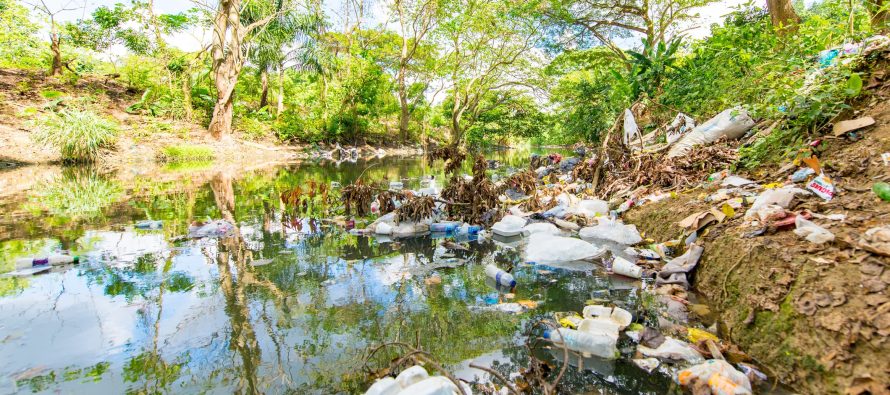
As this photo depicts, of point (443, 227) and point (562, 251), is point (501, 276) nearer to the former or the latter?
point (562, 251)

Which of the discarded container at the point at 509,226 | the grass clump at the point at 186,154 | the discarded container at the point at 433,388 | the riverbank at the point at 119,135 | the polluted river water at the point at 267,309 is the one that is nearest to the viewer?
the discarded container at the point at 433,388

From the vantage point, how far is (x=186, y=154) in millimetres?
13086

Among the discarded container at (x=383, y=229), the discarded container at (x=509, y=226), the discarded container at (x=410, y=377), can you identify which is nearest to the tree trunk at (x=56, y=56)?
the discarded container at (x=383, y=229)

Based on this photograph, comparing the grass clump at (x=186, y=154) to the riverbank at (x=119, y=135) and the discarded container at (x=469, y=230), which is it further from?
the discarded container at (x=469, y=230)

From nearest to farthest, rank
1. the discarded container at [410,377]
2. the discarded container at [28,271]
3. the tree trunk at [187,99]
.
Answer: the discarded container at [410,377] < the discarded container at [28,271] < the tree trunk at [187,99]

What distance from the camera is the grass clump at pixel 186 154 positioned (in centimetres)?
1273

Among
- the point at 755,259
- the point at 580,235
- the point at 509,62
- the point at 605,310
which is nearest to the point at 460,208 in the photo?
the point at 580,235

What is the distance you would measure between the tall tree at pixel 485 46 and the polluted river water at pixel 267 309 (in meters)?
13.0

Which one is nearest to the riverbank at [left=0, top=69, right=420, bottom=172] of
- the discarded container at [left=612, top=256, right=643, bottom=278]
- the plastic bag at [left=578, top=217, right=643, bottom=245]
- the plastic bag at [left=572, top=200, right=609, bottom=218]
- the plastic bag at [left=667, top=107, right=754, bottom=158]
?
the plastic bag at [left=572, top=200, right=609, bottom=218]

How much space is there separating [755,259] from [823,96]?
1688mm

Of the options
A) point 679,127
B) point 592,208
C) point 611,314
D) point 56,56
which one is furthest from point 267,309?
point 56,56

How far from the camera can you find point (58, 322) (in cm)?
192

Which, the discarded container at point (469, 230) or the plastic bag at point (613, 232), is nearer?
the plastic bag at point (613, 232)

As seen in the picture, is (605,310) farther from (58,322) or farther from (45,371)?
(58,322)
